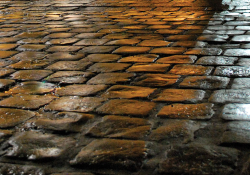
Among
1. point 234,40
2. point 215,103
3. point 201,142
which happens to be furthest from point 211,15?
point 201,142

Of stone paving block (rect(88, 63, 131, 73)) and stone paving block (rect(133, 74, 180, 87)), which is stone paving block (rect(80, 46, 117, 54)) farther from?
stone paving block (rect(133, 74, 180, 87))

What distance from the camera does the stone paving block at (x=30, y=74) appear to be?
299cm

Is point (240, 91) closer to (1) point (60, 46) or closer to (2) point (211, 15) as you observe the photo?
(1) point (60, 46)

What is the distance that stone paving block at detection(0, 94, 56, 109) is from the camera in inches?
93.7

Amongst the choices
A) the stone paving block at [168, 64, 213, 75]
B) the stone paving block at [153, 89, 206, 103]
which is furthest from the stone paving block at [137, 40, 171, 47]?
the stone paving block at [153, 89, 206, 103]

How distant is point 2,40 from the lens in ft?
14.7

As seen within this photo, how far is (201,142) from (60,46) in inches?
107

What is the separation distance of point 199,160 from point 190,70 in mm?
1493

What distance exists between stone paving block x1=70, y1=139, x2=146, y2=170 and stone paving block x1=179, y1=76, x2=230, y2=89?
977 millimetres

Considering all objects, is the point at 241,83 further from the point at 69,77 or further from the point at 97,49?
the point at 97,49

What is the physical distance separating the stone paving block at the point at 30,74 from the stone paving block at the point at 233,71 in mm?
1555

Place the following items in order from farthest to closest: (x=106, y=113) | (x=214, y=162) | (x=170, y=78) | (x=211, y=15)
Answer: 1. (x=211, y=15)
2. (x=170, y=78)
3. (x=106, y=113)
4. (x=214, y=162)

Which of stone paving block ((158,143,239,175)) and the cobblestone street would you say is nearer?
stone paving block ((158,143,239,175))

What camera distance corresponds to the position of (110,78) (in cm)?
288
